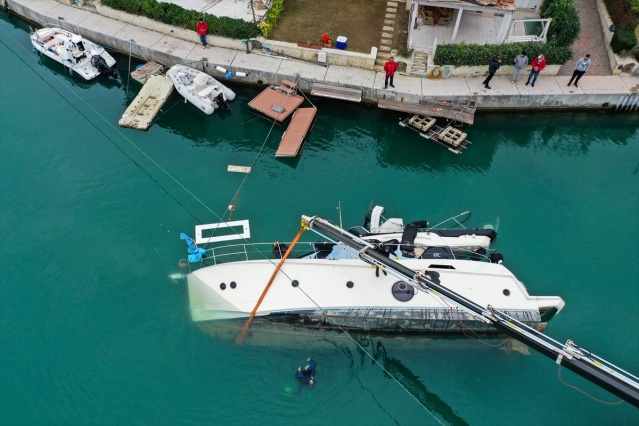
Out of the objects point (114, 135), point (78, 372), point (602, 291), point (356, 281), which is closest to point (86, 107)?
A: point (114, 135)

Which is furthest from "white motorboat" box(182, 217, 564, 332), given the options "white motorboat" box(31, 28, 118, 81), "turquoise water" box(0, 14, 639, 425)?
"white motorboat" box(31, 28, 118, 81)

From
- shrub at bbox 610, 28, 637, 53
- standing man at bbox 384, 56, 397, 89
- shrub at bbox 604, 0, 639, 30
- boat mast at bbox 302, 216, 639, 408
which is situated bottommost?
boat mast at bbox 302, 216, 639, 408

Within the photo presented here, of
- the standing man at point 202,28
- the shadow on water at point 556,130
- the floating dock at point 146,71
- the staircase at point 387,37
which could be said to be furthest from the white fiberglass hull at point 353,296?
the standing man at point 202,28

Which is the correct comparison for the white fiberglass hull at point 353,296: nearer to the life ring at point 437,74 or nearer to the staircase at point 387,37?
the life ring at point 437,74

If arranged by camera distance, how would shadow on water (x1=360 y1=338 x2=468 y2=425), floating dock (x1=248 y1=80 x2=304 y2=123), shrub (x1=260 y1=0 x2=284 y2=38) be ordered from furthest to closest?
1. shrub (x1=260 y1=0 x2=284 y2=38)
2. floating dock (x1=248 y1=80 x2=304 y2=123)
3. shadow on water (x1=360 y1=338 x2=468 y2=425)

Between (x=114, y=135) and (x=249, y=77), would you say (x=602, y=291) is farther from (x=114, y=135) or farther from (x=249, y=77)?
(x=114, y=135)

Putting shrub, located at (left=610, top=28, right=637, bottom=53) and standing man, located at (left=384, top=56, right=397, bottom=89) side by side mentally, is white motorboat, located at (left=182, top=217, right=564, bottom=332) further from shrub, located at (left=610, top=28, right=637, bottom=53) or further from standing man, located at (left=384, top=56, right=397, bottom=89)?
shrub, located at (left=610, top=28, right=637, bottom=53)

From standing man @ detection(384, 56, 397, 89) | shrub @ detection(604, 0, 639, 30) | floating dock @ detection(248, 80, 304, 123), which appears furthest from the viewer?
shrub @ detection(604, 0, 639, 30)
